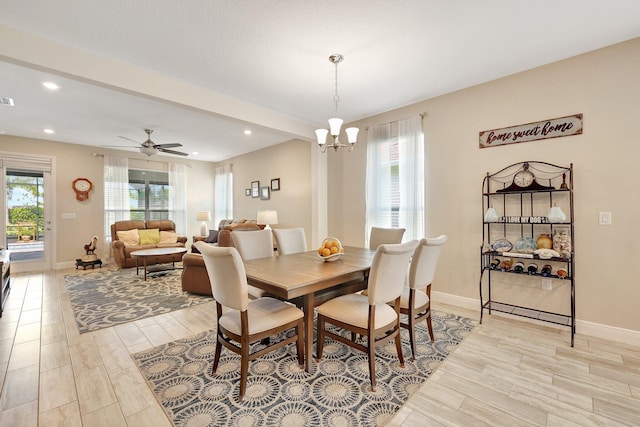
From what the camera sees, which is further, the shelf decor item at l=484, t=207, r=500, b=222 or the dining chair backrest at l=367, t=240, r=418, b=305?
the shelf decor item at l=484, t=207, r=500, b=222

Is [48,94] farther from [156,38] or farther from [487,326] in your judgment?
[487,326]

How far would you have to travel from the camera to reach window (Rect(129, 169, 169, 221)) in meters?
6.99

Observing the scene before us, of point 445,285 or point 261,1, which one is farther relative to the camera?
point 445,285

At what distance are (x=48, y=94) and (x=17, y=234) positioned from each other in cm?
370

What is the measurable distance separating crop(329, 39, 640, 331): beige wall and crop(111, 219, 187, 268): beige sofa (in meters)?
5.13

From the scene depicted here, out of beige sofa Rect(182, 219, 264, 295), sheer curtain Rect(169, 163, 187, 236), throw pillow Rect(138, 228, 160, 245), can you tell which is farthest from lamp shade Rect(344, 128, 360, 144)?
sheer curtain Rect(169, 163, 187, 236)

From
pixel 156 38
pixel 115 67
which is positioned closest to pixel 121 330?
pixel 115 67

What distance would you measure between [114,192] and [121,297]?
3.72 metres

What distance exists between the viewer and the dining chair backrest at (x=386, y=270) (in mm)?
1878

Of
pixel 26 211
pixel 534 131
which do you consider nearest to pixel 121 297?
pixel 26 211

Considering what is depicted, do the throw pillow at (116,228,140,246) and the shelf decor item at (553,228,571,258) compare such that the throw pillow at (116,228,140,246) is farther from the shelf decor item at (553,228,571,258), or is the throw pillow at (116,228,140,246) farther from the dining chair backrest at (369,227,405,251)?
the shelf decor item at (553,228,571,258)

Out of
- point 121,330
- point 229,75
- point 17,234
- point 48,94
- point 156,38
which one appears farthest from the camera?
point 17,234

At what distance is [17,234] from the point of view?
548 centimetres

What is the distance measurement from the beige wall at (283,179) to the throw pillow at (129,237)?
2368 millimetres
